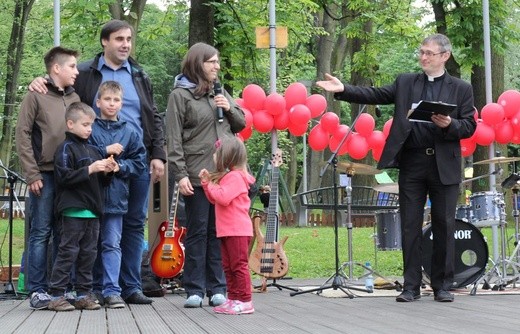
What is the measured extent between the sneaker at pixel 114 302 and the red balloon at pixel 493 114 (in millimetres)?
4936

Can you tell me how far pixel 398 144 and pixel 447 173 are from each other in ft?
1.59

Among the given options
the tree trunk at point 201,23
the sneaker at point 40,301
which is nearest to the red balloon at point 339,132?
the tree trunk at point 201,23


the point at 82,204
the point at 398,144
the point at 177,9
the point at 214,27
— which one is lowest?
the point at 82,204

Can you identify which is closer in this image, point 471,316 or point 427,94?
point 471,316

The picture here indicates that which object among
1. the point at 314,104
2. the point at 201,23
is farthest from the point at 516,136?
the point at 201,23

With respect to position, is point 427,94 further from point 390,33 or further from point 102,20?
point 390,33

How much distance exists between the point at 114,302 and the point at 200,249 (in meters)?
0.79

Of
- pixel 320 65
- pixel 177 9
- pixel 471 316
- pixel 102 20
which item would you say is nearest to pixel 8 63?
pixel 320 65

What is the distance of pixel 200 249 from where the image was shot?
8.23m

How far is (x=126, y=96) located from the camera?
852 centimetres

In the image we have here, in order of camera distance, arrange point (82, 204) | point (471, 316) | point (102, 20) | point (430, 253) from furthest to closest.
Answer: point (102, 20) < point (430, 253) < point (82, 204) < point (471, 316)

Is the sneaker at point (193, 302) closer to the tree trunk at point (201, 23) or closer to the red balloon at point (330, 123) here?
the red balloon at point (330, 123)

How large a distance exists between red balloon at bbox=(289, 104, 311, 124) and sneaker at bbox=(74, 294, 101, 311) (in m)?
3.72

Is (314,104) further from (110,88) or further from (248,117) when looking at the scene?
(110,88)
